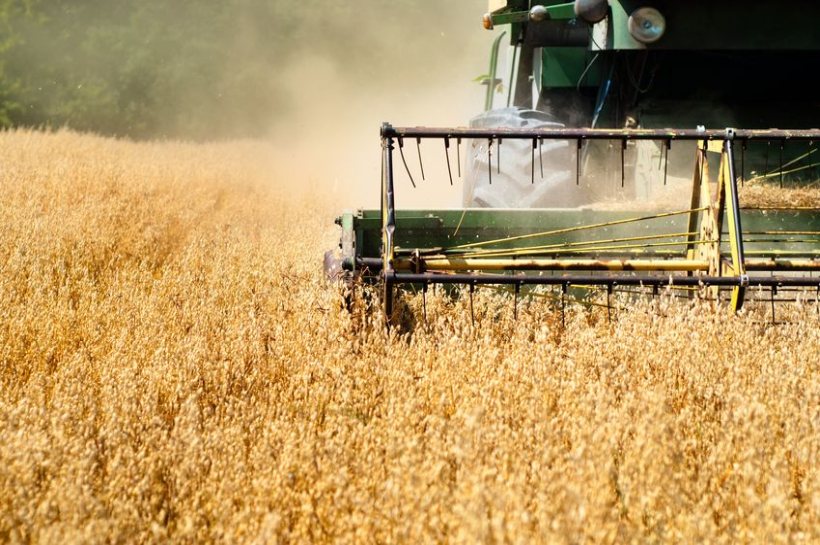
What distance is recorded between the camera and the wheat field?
1.94 metres

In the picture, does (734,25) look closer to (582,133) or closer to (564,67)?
(564,67)

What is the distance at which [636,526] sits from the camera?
1.96 metres

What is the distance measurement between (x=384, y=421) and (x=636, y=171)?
4.19m

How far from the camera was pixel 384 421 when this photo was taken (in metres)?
2.61

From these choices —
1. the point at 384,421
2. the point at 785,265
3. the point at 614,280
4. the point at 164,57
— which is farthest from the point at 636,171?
the point at 164,57

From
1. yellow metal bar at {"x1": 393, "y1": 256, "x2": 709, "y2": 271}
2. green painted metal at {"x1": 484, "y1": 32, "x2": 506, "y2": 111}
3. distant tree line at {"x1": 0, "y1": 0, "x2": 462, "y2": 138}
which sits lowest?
yellow metal bar at {"x1": 393, "y1": 256, "x2": 709, "y2": 271}

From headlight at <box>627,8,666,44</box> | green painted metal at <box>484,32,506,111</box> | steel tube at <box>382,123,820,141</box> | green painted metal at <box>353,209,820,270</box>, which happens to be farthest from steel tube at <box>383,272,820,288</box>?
green painted metal at <box>484,32,506,111</box>

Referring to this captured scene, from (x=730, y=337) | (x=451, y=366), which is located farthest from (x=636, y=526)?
(x=730, y=337)

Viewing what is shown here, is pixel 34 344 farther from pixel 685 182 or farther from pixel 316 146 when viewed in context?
pixel 316 146

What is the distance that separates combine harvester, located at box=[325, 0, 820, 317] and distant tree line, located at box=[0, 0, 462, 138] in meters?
18.8

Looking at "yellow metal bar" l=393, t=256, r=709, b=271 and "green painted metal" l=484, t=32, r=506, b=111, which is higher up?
"green painted metal" l=484, t=32, r=506, b=111

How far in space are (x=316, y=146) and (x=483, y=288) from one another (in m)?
19.5

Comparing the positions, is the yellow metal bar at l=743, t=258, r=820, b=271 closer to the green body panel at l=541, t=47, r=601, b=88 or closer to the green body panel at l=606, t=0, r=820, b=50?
the green body panel at l=606, t=0, r=820, b=50

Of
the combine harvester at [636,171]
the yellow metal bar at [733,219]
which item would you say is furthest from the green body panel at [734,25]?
the yellow metal bar at [733,219]
